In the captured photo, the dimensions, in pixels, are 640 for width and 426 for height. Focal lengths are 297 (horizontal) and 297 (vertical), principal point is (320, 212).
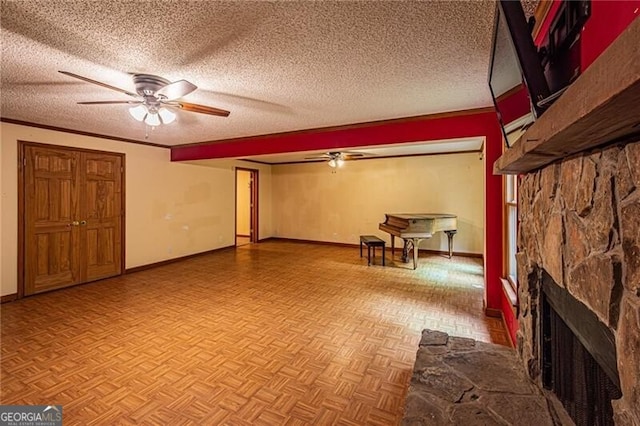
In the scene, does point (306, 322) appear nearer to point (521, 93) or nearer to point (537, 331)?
point (537, 331)

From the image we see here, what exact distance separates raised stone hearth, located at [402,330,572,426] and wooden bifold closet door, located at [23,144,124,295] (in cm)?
486

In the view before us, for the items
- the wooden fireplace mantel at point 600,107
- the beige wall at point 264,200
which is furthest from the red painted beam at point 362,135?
the beige wall at point 264,200

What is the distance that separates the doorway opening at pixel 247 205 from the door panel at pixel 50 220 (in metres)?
3.74

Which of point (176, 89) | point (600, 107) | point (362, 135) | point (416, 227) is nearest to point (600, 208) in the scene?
point (600, 107)

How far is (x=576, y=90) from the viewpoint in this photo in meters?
0.61

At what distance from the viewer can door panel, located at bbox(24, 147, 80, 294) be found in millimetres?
3869

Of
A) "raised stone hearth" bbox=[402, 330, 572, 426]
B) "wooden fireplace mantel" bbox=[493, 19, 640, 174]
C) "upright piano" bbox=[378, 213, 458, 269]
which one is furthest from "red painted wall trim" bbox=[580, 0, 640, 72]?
"upright piano" bbox=[378, 213, 458, 269]

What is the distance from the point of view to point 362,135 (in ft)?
12.8

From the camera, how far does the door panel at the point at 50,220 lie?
3.87m

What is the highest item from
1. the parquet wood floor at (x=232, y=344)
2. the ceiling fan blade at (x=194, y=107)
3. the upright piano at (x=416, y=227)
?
the ceiling fan blade at (x=194, y=107)

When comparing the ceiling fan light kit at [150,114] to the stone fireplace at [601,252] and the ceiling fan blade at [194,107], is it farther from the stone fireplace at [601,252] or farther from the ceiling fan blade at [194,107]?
the stone fireplace at [601,252]

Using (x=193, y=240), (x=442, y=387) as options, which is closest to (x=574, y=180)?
(x=442, y=387)

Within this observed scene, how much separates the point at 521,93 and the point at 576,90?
887 millimetres

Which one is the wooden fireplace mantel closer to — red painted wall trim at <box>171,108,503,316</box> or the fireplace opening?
the fireplace opening
